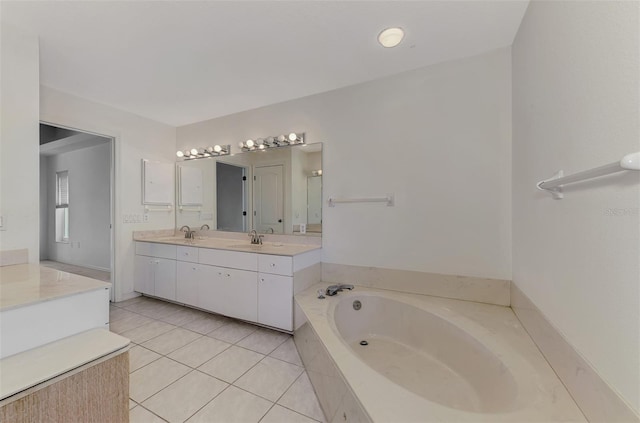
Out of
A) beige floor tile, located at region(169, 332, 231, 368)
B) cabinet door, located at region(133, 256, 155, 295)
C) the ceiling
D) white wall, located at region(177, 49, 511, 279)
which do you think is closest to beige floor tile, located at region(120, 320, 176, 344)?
beige floor tile, located at region(169, 332, 231, 368)

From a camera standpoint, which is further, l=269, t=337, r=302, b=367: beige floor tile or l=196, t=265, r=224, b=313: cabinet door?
l=196, t=265, r=224, b=313: cabinet door

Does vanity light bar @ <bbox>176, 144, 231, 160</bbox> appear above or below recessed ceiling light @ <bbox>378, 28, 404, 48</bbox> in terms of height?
below

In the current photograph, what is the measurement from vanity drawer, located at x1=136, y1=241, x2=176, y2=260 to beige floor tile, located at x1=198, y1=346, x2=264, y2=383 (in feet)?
4.69

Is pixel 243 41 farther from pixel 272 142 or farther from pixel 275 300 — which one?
pixel 275 300

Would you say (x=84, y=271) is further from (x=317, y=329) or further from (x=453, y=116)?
(x=453, y=116)

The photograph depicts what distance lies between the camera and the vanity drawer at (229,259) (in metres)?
2.38

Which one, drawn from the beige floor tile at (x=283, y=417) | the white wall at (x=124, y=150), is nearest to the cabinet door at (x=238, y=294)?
the beige floor tile at (x=283, y=417)

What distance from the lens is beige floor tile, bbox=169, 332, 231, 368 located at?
76.0 inches

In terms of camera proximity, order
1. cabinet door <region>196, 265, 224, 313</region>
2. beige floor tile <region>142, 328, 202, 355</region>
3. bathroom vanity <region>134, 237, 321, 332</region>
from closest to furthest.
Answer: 1. beige floor tile <region>142, 328, 202, 355</region>
2. bathroom vanity <region>134, 237, 321, 332</region>
3. cabinet door <region>196, 265, 224, 313</region>

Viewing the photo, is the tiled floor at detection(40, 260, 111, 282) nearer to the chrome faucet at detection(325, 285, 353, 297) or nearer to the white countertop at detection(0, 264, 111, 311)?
the white countertop at detection(0, 264, 111, 311)

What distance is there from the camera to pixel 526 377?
3.68ft

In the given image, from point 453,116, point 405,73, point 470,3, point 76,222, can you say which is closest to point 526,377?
point 453,116

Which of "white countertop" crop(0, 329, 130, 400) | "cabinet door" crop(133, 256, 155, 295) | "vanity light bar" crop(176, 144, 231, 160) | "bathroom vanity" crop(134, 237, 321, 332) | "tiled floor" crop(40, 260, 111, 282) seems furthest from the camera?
"tiled floor" crop(40, 260, 111, 282)

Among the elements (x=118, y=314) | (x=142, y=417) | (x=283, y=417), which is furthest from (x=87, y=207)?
(x=283, y=417)
